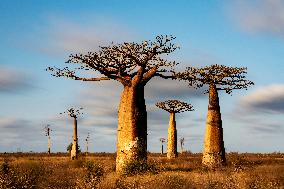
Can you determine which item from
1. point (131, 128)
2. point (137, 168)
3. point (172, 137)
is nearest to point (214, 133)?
point (131, 128)

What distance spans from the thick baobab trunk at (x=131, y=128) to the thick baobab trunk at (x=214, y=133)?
7.04m

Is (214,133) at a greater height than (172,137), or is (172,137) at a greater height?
(172,137)

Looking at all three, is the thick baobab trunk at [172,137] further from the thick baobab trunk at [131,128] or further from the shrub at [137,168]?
the shrub at [137,168]

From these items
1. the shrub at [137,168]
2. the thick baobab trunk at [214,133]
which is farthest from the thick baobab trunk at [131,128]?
the thick baobab trunk at [214,133]

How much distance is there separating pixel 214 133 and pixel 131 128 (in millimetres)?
7783

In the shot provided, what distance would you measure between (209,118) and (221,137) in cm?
115

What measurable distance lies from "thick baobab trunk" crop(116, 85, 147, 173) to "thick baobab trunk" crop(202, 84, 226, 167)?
704cm

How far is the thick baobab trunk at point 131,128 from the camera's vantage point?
18.2 meters

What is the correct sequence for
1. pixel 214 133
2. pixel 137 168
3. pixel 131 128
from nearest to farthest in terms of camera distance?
pixel 137 168, pixel 131 128, pixel 214 133

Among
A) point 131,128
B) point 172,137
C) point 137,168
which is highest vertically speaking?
point 172,137

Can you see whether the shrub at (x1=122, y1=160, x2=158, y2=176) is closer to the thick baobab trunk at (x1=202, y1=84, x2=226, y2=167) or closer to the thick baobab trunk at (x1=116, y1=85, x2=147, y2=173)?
the thick baobab trunk at (x1=116, y1=85, x2=147, y2=173)

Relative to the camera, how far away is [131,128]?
18.3 meters

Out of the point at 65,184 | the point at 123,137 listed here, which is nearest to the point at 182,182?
the point at 65,184

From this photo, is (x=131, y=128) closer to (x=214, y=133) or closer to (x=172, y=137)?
(x=214, y=133)
